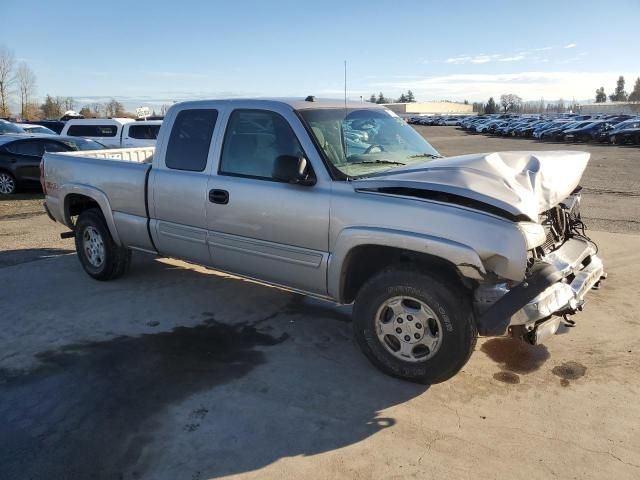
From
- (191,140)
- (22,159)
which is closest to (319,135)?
(191,140)

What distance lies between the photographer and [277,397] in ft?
12.1

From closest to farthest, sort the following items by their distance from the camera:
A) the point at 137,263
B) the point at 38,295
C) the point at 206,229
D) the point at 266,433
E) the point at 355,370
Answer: the point at 266,433 < the point at 355,370 < the point at 206,229 < the point at 38,295 < the point at 137,263

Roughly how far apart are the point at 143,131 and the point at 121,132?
77 centimetres

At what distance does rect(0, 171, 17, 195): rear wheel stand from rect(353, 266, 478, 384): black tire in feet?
42.0

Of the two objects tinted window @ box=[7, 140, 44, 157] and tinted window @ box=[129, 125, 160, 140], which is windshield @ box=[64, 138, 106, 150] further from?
tinted window @ box=[129, 125, 160, 140]

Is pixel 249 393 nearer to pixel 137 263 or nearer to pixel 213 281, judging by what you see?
pixel 213 281

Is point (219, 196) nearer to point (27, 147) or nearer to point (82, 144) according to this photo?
point (27, 147)

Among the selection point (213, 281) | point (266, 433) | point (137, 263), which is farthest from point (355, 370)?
point (137, 263)

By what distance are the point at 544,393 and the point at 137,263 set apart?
17.2 feet

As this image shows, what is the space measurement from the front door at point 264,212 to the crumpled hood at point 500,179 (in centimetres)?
53

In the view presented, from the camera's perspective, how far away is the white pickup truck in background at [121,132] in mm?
15711

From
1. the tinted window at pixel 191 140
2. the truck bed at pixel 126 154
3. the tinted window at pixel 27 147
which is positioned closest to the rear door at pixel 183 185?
the tinted window at pixel 191 140

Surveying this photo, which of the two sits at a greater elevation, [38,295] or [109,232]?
[109,232]

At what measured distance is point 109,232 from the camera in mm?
5969
